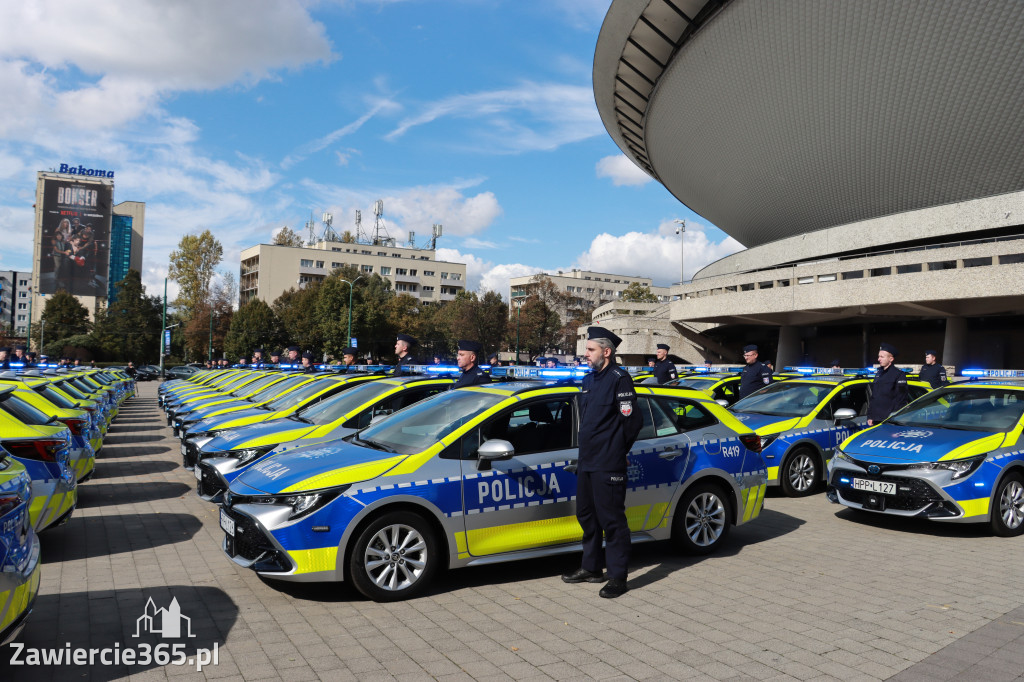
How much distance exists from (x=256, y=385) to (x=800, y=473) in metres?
10.9

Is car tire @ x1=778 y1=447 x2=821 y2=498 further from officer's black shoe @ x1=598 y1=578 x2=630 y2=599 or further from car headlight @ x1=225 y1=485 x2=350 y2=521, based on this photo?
car headlight @ x1=225 y1=485 x2=350 y2=521

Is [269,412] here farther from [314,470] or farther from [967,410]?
[967,410]

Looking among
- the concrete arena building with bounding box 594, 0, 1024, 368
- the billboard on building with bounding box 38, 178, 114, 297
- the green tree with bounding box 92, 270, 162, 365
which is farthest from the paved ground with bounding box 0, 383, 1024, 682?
the billboard on building with bounding box 38, 178, 114, 297

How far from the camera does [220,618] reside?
4.77 m

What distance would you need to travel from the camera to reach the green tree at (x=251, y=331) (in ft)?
225

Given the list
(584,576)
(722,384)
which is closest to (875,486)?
(584,576)

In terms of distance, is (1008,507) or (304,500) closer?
(304,500)

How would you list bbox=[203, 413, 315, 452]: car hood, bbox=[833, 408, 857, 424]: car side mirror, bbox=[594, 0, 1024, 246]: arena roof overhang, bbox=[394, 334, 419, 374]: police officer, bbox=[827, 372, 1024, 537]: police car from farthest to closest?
bbox=[594, 0, 1024, 246]: arena roof overhang < bbox=[394, 334, 419, 374]: police officer < bbox=[833, 408, 857, 424]: car side mirror < bbox=[203, 413, 315, 452]: car hood < bbox=[827, 372, 1024, 537]: police car

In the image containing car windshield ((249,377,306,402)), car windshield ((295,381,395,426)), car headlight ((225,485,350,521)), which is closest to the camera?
car headlight ((225,485,350,521))

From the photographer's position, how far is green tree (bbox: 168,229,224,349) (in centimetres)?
8544

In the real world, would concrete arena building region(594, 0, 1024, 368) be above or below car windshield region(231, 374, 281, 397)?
above

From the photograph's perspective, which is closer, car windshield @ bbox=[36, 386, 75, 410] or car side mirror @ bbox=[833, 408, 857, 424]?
car side mirror @ bbox=[833, 408, 857, 424]

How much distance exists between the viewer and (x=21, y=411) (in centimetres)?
776

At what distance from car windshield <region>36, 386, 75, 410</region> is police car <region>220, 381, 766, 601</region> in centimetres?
649
